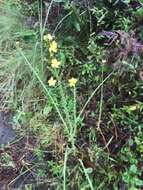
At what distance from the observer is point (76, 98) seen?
2506 millimetres

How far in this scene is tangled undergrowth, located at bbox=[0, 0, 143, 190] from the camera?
2.30 meters

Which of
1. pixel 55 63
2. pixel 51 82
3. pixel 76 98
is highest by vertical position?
pixel 55 63

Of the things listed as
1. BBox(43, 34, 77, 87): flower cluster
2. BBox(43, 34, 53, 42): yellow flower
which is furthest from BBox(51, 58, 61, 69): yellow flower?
BBox(43, 34, 53, 42): yellow flower

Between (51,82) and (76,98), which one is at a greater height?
(51,82)

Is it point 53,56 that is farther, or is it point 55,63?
point 53,56

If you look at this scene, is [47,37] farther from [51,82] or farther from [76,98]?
[76,98]

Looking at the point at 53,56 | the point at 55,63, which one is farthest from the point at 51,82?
the point at 53,56

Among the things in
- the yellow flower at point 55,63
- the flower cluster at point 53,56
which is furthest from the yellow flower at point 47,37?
the yellow flower at point 55,63

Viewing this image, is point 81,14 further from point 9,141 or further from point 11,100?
point 9,141

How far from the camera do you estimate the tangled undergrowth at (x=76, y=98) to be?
90.7 inches

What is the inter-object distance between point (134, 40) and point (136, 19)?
210 mm

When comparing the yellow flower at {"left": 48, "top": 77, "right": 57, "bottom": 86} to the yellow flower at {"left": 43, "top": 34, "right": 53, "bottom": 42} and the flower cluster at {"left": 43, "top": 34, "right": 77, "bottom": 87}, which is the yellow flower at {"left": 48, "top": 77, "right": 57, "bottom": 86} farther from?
the yellow flower at {"left": 43, "top": 34, "right": 53, "bottom": 42}

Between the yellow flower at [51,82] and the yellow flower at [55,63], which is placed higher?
the yellow flower at [55,63]

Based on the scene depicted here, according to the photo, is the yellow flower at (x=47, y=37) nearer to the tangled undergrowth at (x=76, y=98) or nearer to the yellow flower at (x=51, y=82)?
the tangled undergrowth at (x=76, y=98)
